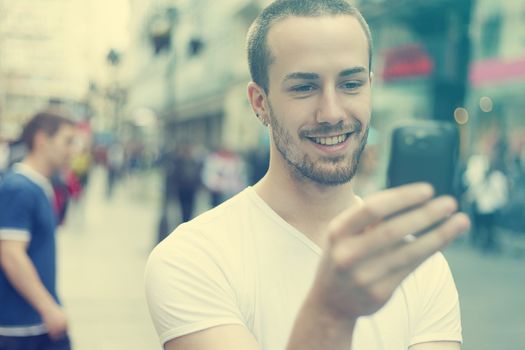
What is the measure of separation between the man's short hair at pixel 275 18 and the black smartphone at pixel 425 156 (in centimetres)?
46

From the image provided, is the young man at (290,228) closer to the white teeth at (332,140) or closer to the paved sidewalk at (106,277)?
the white teeth at (332,140)

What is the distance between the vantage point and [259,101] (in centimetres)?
205

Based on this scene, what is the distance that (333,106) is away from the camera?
5.82 feet

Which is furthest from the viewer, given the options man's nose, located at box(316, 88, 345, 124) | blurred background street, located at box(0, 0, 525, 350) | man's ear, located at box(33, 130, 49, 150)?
blurred background street, located at box(0, 0, 525, 350)

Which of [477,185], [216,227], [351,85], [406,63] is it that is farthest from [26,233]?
[406,63]

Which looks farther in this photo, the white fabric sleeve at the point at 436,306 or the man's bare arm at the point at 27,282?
the man's bare arm at the point at 27,282

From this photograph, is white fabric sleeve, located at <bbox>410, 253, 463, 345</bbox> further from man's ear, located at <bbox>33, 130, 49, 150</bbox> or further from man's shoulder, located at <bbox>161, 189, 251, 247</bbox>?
man's ear, located at <bbox>33, 130, 49, 150</bbox>

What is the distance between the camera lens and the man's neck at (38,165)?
4.01 m

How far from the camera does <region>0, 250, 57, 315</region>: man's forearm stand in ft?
12.1

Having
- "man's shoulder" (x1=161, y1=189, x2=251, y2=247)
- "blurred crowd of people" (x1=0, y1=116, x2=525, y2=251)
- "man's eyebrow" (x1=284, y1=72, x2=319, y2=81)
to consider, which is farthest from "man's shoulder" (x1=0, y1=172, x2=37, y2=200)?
"blurred crowd of people" (x1=0, y1=116, x2=525, y2=251)

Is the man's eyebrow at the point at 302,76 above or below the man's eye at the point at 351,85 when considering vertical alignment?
above

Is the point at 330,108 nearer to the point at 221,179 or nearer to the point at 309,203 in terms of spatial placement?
the point at 309,203

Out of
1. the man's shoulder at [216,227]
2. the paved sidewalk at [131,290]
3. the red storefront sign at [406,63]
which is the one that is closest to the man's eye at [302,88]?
the man's shoulder at [216,227]

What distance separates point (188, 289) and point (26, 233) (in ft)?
6.97
